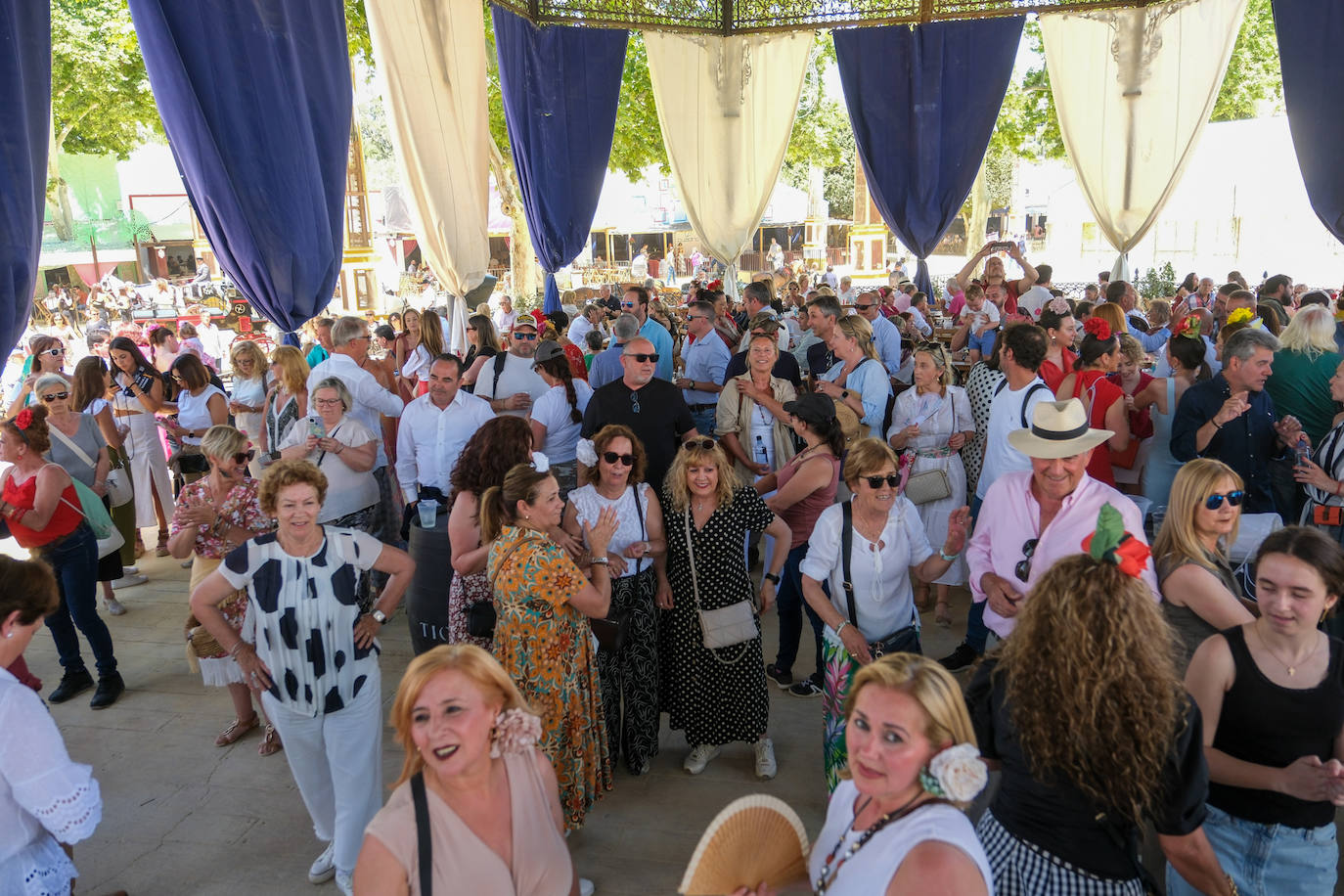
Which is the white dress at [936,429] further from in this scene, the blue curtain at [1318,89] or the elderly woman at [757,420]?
the blue curtain at [1318,89]

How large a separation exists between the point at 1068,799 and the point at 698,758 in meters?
2.13

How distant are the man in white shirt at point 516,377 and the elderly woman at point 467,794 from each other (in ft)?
11.6

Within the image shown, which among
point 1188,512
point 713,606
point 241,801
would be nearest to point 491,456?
point 713,606

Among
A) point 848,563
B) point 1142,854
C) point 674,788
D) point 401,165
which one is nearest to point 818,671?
point 674,788

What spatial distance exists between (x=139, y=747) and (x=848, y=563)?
3435 millimetres

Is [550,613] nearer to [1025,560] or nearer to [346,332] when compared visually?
[1025,560]

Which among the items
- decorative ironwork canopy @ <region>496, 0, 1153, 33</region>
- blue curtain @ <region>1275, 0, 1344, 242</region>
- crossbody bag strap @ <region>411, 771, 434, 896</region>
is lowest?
crossbody bag strap @ <region>411, 771, 434, 896</region>

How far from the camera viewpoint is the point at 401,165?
771cm

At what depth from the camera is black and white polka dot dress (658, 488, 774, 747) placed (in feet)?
11.5

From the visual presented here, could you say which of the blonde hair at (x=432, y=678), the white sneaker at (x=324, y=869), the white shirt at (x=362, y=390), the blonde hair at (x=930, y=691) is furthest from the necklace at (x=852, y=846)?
the white shirt at (x=362, y=390)

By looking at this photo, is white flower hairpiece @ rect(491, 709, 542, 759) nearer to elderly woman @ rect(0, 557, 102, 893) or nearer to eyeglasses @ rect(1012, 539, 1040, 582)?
elderly woman @ rect(0, 557, 102, 893)

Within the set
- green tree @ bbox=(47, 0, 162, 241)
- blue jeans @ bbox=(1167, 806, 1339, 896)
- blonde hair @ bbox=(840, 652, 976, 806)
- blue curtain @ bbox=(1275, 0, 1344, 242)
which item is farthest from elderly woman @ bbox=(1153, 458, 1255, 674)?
green tree @ bbox=(47, 0, 162, 241)

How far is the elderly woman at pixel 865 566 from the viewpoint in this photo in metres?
3.15

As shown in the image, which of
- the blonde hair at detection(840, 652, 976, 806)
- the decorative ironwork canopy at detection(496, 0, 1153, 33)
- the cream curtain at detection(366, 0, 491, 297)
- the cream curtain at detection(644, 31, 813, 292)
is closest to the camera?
the blonde hair at detection(840, 652, 976, 806)
